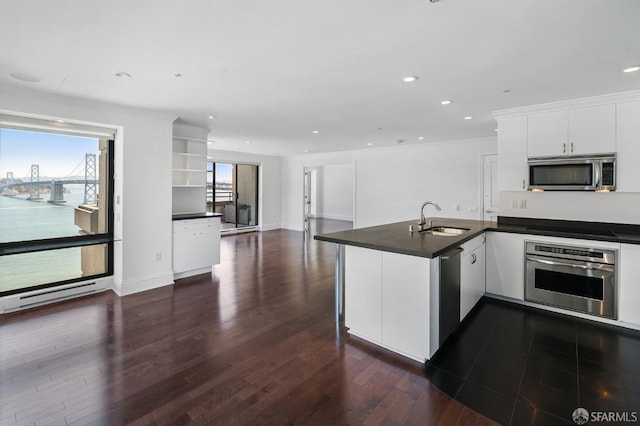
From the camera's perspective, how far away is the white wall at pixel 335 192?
1283cm

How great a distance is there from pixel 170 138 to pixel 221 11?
119 inches

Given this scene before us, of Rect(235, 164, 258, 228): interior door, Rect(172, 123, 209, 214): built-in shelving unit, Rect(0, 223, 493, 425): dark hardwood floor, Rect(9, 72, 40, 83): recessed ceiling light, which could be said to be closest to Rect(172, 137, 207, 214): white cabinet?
Rect(172, 123, 209, 214): built-in shelving unit

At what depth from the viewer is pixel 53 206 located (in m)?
3.93

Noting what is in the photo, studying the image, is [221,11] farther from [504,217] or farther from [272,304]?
[504,217]

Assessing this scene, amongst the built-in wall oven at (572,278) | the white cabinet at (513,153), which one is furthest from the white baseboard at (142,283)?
the white cabinet at (513,153)

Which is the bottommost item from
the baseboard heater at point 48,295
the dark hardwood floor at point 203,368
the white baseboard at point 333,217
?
the dark hardwood floor at point 203,368

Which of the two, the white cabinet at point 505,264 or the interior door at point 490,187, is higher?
the interior door at point 490,187

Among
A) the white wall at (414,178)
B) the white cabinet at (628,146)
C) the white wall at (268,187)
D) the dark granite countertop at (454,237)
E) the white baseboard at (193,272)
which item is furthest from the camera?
the white wall at (268,187)

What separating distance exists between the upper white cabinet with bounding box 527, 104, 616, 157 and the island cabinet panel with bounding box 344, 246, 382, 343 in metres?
2.77

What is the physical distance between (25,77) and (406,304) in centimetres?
400

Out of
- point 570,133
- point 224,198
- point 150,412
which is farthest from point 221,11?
point 224,198

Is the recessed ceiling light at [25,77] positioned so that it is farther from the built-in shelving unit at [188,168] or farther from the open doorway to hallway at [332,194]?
the open doorway to hallway at [332,194]

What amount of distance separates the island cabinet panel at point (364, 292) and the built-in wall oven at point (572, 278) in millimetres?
2049

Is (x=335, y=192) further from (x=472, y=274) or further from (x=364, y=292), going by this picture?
(x=364, y=292)
